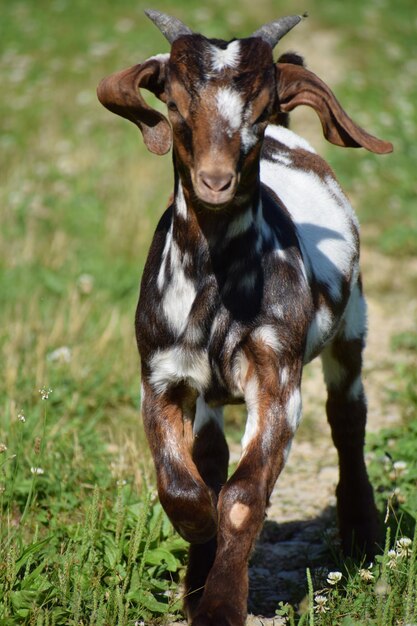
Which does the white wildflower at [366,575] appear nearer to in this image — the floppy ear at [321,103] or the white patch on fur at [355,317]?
the white patch on fur at [355,317]

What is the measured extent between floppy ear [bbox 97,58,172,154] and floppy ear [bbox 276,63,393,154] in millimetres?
481

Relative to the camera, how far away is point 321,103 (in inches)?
155

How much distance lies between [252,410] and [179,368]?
0.33 m

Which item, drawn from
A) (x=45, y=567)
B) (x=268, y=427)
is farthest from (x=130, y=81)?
(x=45, y=567)

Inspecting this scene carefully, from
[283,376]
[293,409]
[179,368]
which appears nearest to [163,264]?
[179,368]

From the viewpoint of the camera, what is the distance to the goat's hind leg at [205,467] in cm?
438

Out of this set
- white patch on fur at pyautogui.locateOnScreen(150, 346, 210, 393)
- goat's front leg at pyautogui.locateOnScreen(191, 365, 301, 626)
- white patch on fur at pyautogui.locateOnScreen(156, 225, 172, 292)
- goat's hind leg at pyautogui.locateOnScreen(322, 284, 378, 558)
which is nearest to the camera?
goat's front leg at pyautogui.locateOnScreen(191, 365, 301, 626)

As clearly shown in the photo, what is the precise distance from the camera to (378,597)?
396 cm

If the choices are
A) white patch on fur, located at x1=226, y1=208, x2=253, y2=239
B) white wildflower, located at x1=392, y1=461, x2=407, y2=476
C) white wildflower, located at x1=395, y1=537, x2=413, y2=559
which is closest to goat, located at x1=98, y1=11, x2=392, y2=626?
white patch on fur, located at x1=226, y1=208, x2=253, y2=239

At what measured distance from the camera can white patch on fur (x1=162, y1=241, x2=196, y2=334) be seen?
4027mm

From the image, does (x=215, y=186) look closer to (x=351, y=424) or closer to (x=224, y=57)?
(x=224, y=57)

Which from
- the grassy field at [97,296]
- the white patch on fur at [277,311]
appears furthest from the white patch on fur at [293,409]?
the grassy field at [97,296]

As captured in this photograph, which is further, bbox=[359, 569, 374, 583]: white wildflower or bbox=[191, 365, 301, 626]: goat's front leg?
bbox=[359, 569, 374, 583]: white wildflower

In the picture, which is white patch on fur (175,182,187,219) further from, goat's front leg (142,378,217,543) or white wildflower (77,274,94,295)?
white wildflower (77,274,94,295)
